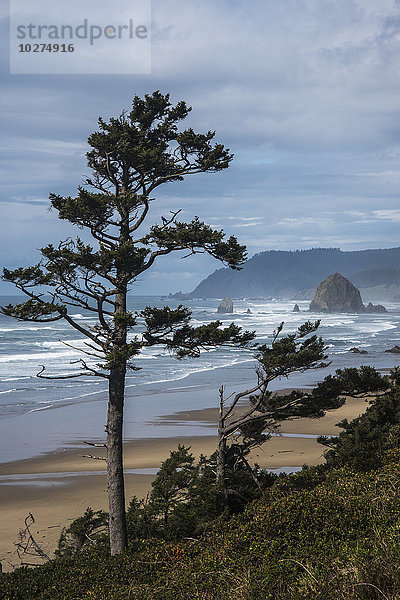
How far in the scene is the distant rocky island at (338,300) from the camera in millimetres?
156875

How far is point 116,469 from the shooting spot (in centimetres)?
1129

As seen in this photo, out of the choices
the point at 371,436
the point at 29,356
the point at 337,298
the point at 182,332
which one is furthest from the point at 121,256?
the point at 337,298

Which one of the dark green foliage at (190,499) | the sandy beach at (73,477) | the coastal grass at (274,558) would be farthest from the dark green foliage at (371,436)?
the sandy beach at (73,477)

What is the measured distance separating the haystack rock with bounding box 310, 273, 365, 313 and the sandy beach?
13538 cm

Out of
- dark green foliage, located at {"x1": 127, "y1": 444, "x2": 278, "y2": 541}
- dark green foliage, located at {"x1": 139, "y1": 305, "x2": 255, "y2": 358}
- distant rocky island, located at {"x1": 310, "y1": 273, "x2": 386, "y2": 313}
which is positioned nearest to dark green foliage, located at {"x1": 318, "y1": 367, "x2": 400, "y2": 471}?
dark green foliage, located at {"x1": 127, "y1": 444, "x2": 278, "y2": 541}

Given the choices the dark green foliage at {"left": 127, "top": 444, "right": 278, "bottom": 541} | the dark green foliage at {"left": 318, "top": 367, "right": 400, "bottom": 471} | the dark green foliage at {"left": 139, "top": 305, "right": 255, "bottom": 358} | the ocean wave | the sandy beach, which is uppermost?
the dark green foliage at {"left": 139, "top": 305, "right": 255, "bottom": 358}

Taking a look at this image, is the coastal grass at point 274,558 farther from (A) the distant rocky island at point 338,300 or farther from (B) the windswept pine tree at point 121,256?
(A) the distant rocky island at point 338,300

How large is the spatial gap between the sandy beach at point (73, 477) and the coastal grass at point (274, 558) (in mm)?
4128

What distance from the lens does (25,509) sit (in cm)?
1602

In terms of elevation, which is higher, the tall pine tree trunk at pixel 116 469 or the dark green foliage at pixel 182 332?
the dark green foliage at pixel 182 332

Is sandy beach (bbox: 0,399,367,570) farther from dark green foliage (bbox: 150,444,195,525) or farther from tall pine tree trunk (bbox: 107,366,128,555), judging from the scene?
dark green foliage (bbox: 150,444,195,525)

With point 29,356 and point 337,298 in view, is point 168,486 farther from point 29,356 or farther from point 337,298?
point 337,298

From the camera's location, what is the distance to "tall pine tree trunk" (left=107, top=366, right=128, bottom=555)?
437 inches

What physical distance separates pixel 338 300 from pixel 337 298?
0.65m
